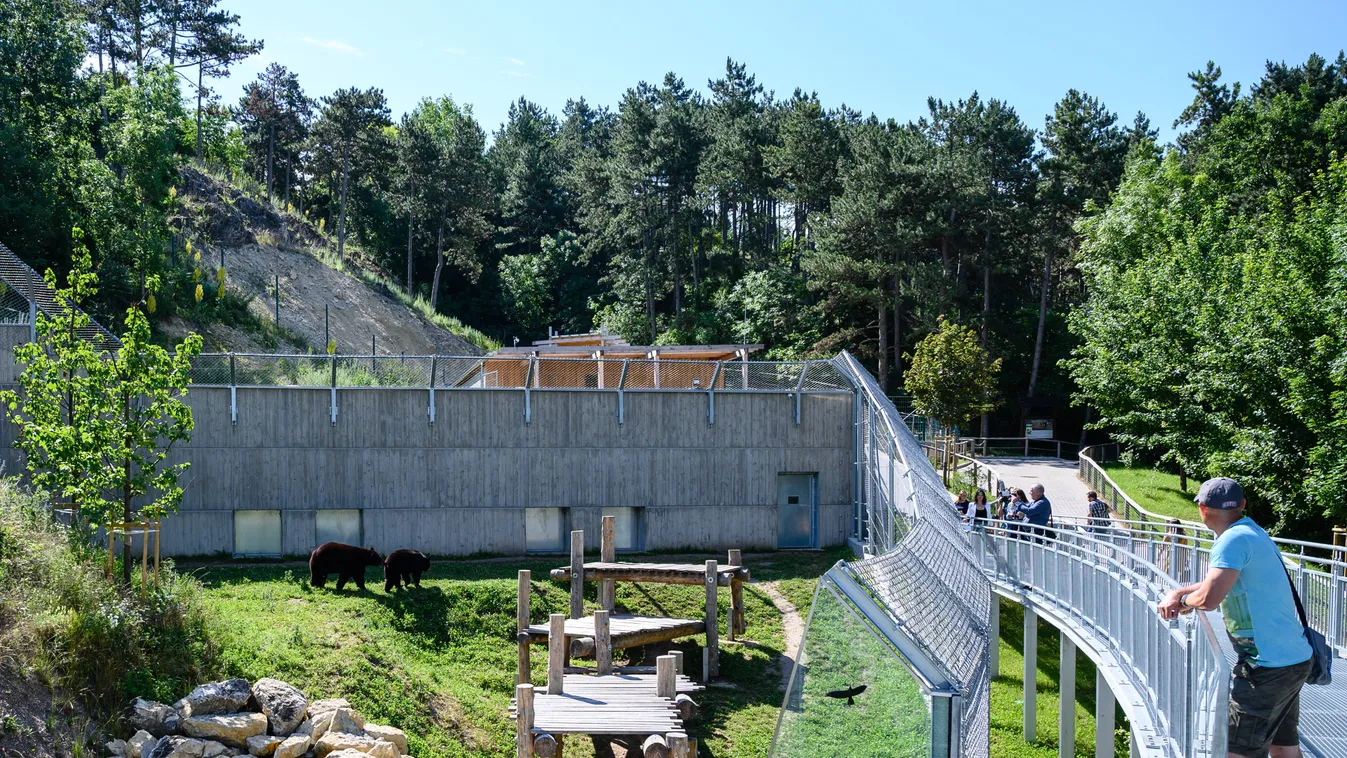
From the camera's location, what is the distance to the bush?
14.1 m

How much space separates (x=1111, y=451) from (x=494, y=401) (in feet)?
94.2

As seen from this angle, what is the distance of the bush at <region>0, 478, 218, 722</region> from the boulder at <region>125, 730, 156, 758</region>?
60 centimetres

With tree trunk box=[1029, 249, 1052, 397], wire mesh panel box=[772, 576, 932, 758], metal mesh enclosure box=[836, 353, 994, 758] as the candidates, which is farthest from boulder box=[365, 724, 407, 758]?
tree trunk box=[1029, 249, 1052, 397]

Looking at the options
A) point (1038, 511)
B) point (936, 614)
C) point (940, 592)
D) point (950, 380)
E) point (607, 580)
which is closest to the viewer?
point (936, 614)

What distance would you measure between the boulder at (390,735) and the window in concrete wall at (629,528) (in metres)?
11.6

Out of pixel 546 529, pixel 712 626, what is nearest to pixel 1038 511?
pixel 712 626

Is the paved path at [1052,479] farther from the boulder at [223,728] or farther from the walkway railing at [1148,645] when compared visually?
the boulder at [223,728]

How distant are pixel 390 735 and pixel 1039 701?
1135cm

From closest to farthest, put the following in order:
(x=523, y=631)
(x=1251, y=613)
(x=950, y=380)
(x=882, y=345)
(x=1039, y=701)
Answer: (x=1251, y=613) → (x=523, y=631) → (x=1039, y=701) → (x=950, y=380) → (x=882, y=345)

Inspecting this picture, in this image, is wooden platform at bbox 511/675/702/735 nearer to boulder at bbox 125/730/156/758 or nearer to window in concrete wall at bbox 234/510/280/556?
boulder at bbox 125/730/156/758

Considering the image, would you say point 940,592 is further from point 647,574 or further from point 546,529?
point 546,529

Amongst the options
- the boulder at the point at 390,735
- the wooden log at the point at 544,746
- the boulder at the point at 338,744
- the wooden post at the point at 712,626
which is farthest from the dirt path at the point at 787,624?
the boulder at the point at 338,744

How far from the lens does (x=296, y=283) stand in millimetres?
53094

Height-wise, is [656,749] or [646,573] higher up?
[646,573]
